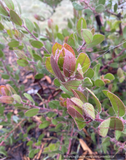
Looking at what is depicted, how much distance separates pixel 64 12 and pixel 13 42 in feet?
7.37

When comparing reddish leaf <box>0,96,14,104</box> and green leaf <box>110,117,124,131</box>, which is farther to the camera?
reddish leaf <box>0,96,14,104</box>

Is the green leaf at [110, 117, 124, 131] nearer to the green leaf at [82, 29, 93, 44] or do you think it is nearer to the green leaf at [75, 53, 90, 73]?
the green leaf at [75, 53, 90, 73]

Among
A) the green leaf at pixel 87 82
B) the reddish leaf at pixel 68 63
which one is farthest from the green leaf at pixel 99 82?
the reddish leaf at pixel 68 63

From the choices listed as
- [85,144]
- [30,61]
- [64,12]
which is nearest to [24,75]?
[30,61]

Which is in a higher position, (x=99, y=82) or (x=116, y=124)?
(x=99, y=82)

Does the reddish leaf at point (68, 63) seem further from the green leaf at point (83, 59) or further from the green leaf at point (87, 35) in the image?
the green leaf at point (87, 35)

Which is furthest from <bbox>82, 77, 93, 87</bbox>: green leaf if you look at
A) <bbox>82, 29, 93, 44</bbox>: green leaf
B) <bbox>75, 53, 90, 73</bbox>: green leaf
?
<bbox>82, 29, 93, 44</bbox>: green leaf

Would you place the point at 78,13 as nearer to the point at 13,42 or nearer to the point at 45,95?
the point at 13,42

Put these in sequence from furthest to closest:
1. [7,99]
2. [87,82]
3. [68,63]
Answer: [7,99], [87,82], [68,63]

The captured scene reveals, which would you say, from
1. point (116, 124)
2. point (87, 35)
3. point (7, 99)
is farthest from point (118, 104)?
point (7, 99)

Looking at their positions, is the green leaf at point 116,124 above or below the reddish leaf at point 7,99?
below

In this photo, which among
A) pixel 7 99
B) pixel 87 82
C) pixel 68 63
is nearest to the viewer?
pixel 68 63

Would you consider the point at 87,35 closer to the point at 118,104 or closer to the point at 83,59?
the point at 83,59

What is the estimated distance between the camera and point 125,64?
1.05m
